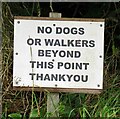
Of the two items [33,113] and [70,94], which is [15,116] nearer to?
[33,113]

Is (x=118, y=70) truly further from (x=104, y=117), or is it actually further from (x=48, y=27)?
(x=48, y=27)

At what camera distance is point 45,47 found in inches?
102

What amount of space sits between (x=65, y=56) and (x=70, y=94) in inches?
22.1

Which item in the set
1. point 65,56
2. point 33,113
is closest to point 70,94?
point 33,113

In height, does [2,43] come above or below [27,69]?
above

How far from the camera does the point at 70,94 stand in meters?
3.08

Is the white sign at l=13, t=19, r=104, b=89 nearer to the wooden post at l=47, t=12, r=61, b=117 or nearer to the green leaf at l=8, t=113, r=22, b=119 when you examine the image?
the wooden post at l=47, t=12, r=61, b=117

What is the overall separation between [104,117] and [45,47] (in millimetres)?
614

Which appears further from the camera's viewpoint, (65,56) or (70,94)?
(70,94)

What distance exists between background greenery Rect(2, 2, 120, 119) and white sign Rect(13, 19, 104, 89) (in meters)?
0.18

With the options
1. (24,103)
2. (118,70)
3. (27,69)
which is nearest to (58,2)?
(118,70)

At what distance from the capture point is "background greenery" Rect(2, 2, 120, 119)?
2869mm

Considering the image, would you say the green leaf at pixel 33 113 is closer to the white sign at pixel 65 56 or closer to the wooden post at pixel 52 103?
the wooden post at pixel 52 103

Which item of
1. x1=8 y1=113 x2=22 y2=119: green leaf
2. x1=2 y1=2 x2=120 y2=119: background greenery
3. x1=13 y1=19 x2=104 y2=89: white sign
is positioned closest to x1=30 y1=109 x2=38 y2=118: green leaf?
x1=2 y1=2 x2=120 y2=119: background greenery
